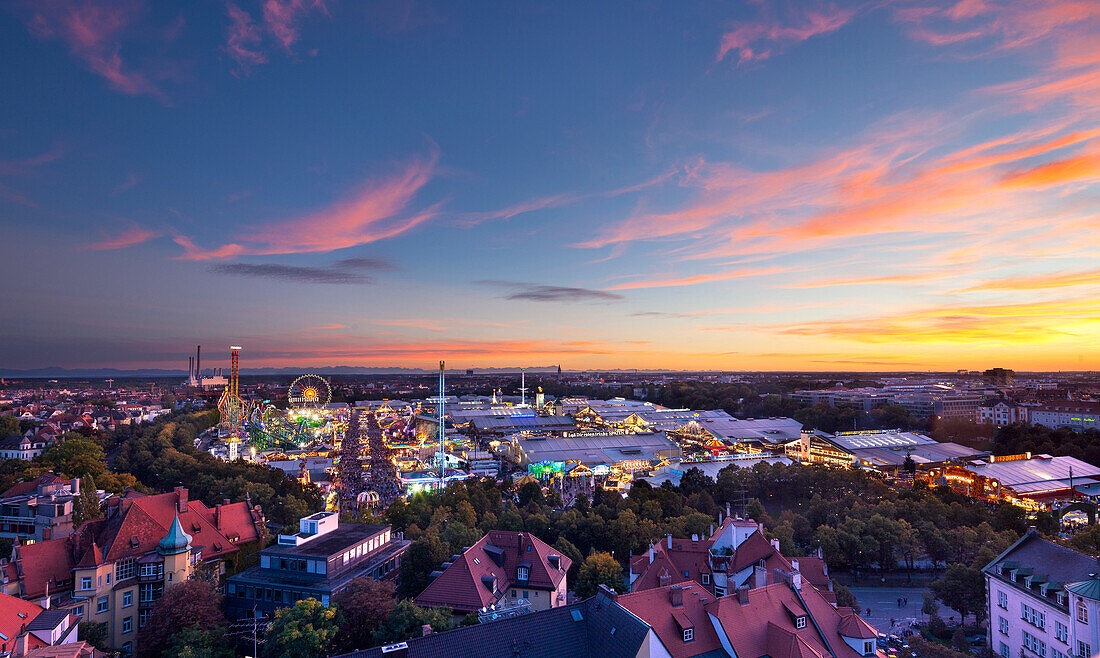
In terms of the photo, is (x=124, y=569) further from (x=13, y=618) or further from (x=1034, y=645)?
(x=1034, y=645)

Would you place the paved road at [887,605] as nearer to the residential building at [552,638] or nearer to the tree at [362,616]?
the residential building at [552,638]

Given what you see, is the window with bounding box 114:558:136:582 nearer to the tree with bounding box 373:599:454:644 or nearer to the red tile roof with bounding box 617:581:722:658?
the tree with bounding box 373:599:454:644

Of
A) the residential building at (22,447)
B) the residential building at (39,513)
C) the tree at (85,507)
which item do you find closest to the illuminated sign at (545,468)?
the tree at (85,507)

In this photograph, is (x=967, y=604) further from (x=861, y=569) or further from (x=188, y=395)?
(x=188, y=395)

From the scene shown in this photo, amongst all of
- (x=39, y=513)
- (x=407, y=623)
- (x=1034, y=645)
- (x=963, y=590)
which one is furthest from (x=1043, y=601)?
(x=39, y=513)

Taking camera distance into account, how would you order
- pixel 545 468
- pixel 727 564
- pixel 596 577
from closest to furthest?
pixel 727 564
pixel 596 577
pixel 545 468

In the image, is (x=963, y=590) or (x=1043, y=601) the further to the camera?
(x=963, y=590)
